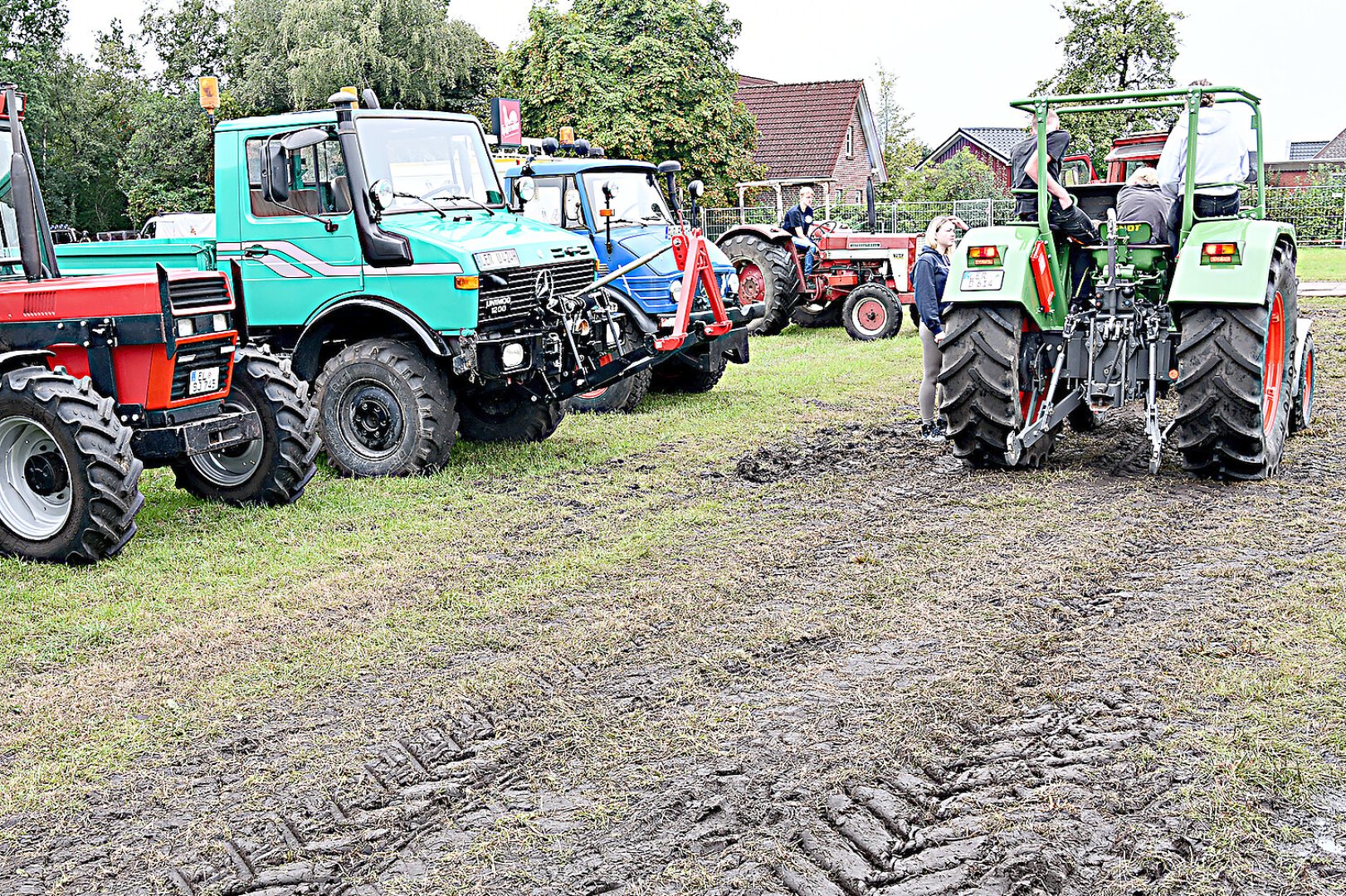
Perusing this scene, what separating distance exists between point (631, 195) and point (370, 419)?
4361mm

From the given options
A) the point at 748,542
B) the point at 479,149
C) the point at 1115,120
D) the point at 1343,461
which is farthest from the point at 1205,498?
the point at 1115,120

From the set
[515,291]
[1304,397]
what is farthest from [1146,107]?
[515,291]

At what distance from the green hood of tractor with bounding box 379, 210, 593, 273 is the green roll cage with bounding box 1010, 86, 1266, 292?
3.22 meters

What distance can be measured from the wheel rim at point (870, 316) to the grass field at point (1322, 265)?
9.34m

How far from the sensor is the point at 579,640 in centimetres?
514

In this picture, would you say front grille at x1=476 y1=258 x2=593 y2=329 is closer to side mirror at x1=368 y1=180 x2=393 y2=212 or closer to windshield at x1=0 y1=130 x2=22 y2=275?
side mirror at x1=368 y1=180 x2=393 y2=212

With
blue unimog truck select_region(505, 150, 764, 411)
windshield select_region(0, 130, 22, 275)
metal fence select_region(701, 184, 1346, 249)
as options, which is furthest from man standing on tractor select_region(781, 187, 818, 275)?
metal fence select_region(701, 184, 1346, 249)

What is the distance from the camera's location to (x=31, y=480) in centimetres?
658

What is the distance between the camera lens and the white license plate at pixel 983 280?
766 centimetres

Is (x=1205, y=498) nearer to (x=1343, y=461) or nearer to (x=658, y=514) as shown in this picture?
(x=1343, y=461)

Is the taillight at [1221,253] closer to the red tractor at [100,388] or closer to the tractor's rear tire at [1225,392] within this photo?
the tractor's rear tire at [1225,392]

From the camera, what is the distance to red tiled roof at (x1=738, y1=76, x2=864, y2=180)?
40.8 m

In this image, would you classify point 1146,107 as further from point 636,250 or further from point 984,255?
point 636,250

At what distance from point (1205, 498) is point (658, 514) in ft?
10.3
